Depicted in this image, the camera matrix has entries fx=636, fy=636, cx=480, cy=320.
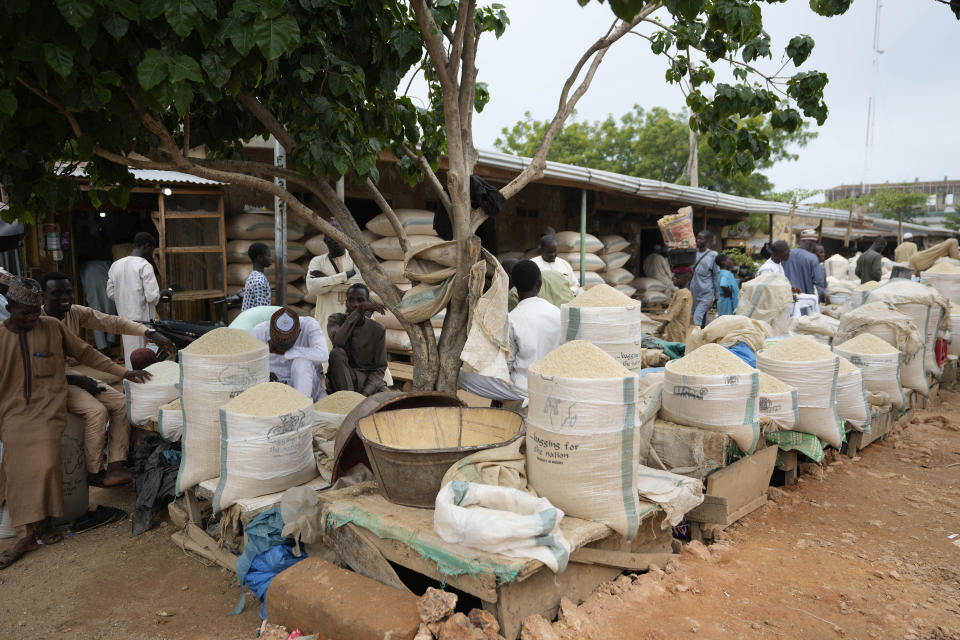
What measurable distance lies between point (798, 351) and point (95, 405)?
489 cm

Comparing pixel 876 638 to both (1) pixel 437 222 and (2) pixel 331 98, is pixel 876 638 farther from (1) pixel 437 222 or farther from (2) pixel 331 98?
(2) pixel 331 98

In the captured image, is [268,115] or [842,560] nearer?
[842,560]

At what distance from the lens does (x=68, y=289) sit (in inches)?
187

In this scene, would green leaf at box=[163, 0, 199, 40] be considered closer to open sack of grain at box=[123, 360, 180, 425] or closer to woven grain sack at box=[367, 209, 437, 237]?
open sack of grain at box=[123, 360, 180, 425]

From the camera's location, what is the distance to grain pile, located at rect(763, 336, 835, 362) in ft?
14.1

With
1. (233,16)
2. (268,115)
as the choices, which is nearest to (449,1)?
(268,115)

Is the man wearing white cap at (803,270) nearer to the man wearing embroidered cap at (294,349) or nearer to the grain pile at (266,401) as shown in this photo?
the man wearing embroidered cap at (294,349)

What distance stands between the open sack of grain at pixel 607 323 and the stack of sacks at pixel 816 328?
3.89 meters

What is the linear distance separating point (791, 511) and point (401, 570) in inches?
100

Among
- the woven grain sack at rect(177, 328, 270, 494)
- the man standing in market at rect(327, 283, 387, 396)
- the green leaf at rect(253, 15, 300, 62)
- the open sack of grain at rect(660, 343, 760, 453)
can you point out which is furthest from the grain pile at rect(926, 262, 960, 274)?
the green leaf at rect(253, 15, 300, 62)

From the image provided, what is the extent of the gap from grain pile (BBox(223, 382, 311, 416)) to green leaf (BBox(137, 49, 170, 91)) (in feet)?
5.57

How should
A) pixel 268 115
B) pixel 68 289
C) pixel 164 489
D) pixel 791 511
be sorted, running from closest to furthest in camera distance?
1. pixel 268 115
2. pixel 791 511
3. pixel 164 489
4. pixel 68 289

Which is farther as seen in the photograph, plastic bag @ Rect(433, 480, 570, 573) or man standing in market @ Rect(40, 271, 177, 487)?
man standing in market @ Rect(40, 271, 177, 487)

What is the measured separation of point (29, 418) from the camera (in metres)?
4.09
